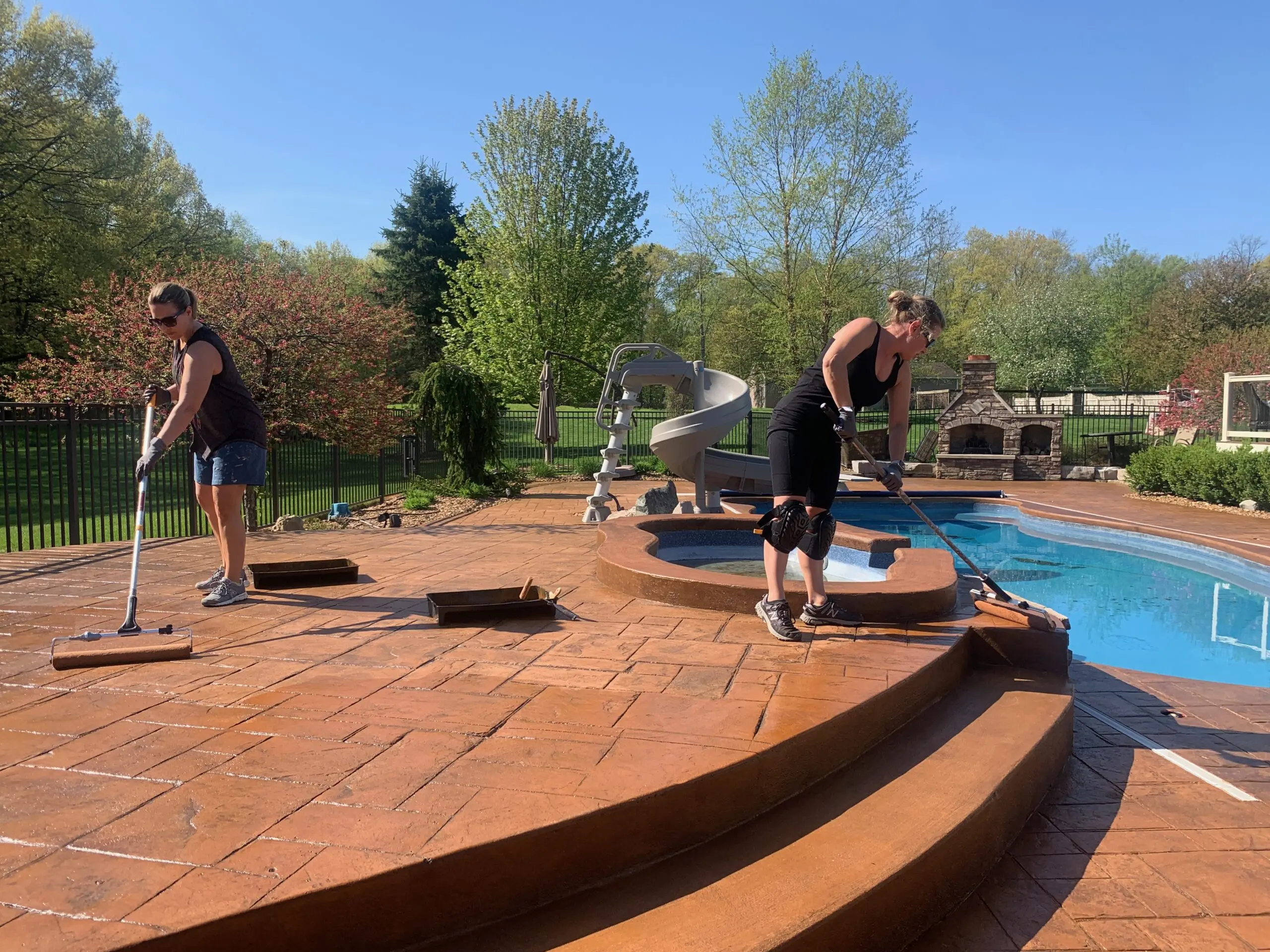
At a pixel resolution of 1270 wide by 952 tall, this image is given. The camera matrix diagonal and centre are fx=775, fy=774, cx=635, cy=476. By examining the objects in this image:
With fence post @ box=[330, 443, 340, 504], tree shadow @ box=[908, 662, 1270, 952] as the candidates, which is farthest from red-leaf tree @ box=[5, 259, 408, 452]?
tree shadow @ box=[908, 662, 1270, 952]

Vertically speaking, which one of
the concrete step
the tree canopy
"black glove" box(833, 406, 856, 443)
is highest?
the tree canopy

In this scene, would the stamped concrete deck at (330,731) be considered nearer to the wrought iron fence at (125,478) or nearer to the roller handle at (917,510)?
the roller handle at (917,510)

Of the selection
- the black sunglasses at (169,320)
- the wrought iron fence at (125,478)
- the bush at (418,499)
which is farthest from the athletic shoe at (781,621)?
the bush at (418,499)

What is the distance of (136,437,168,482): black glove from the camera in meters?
3.55

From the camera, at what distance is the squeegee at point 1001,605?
360 cm

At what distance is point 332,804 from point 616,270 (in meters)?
23.9

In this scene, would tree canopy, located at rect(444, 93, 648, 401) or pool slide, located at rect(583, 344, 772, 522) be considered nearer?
pool slide, located at rect(583, 344, 772, 522)

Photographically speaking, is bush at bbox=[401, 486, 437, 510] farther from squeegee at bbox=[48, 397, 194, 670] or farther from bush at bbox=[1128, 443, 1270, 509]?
bush at bbox=[1128, 443, 1270, 509]

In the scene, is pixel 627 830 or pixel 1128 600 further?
pixel 1128 600

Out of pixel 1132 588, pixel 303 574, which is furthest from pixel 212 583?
pixel 1132 588

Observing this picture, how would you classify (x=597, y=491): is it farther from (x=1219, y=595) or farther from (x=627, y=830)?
(x=627, y=830)

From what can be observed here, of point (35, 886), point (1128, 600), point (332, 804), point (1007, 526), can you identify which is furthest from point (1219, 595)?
point (35, 886)

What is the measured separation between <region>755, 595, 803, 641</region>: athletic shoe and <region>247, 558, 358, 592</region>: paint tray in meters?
2.70

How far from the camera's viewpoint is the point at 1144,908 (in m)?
2.14
